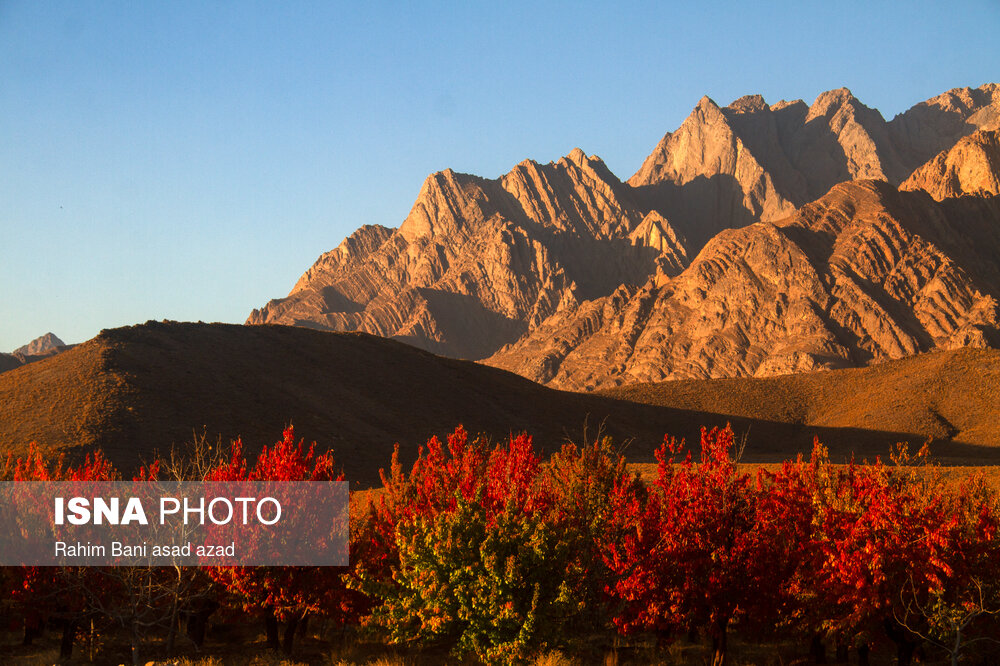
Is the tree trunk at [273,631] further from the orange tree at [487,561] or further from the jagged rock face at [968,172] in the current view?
the jagged rock face at [968,172]

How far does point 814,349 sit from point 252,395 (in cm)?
10440

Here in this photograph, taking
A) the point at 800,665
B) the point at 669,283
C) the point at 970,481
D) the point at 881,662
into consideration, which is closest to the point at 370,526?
the point at 800,665

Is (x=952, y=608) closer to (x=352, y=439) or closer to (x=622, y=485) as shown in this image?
(x=622, y=485)

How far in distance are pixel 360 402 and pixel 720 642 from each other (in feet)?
177

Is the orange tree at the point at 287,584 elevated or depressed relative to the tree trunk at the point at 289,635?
elevated

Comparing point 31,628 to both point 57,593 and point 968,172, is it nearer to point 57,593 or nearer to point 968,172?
point 57,593

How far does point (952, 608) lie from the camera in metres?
19.1

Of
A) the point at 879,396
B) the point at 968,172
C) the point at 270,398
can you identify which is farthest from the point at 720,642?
the point at 968,172

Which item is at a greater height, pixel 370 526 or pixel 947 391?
pixel 947 391

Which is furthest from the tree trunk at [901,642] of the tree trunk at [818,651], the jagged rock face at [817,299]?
the jagged rock face at [817,299]

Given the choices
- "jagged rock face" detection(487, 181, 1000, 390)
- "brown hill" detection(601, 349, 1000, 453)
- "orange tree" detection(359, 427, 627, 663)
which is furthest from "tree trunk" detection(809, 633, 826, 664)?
"jagged rock face" detection(487, 181, 1000, 390)
